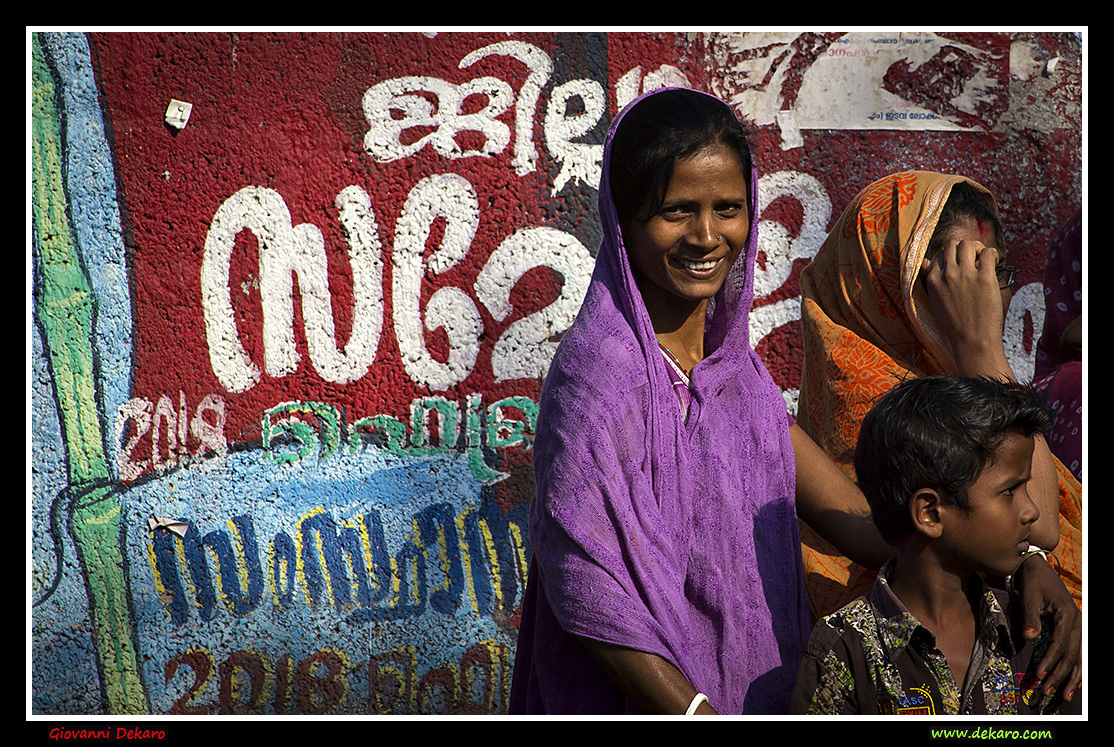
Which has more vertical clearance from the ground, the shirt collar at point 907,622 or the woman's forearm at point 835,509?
the woman's forearm at point 835,509

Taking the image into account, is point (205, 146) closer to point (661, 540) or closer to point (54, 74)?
point (54, 74)

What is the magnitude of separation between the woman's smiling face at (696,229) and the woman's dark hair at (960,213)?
59 cm

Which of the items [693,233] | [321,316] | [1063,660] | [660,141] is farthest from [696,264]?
[321,316]

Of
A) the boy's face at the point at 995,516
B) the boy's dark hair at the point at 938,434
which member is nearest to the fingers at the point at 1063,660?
the boy's face at the point at 995,516

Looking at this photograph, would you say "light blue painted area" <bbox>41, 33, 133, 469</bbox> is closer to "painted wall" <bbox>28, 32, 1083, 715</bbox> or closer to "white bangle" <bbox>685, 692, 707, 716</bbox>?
"painted wall" <bbox>28, 32, 1083, 715</bbox>

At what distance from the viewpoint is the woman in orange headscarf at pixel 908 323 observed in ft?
6.52

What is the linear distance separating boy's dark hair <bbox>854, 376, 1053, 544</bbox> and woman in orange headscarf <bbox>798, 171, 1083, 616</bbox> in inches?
10.5

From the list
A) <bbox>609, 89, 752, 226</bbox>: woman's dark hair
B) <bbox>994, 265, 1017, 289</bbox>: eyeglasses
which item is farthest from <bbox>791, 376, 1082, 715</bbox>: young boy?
<bbox>609, 89, 752, 226</bbox>: woman's dark hair

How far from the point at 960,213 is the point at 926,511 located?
2.55 feet

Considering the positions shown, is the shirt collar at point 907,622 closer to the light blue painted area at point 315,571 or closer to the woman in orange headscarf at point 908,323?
the woman in orange headscarf at point 908,323

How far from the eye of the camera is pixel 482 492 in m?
3.38

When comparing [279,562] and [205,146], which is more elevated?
[205,146]
